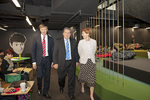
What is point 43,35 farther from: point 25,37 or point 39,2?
point 25,37

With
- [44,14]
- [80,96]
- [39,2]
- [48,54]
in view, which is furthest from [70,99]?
[39,2]

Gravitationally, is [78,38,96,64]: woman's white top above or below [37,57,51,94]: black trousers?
above

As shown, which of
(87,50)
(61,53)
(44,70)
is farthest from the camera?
(44,70)

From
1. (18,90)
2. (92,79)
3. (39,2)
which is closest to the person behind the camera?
(18,90)

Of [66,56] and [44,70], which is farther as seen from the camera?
[44,70]

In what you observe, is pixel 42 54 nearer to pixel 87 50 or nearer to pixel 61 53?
pixel 61 53

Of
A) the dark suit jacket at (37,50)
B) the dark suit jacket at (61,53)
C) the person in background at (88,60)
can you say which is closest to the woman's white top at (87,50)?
the person in background at (88,60)

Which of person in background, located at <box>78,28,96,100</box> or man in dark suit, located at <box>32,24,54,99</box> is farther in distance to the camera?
man in dark suit, located at <box>32,24,54,99</box>

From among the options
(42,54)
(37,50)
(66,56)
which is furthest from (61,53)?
(37,50)

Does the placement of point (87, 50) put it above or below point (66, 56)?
above

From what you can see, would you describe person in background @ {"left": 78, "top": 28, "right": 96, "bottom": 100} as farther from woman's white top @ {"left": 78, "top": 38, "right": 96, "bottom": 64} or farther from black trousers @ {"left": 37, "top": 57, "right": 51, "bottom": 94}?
black trousers @ {"left": 37, "top": 57, "right": 51, "bottom": 94}

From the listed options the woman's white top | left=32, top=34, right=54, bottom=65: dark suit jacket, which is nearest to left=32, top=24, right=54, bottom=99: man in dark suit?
left=32, top=34, right=54, bottom=65: dark suit jacket

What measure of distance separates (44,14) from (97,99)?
17.2 feet

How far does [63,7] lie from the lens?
487cm
